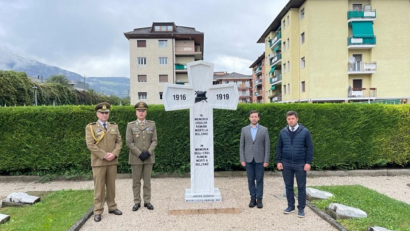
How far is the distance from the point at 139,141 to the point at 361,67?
3007 centimetres

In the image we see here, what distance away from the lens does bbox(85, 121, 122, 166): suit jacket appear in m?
5.07

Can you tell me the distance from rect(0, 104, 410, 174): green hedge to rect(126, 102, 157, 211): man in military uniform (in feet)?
9.33

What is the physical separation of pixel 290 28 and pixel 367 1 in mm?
7930

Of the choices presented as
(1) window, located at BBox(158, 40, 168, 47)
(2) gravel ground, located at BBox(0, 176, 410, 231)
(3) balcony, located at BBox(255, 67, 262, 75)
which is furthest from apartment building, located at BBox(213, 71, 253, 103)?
(2) gravel ground, located at BBox(0, 176, 410, 231)

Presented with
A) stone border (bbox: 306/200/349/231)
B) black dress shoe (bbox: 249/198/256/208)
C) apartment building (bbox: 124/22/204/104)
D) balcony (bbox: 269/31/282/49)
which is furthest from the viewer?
apartment building (bbox: 124/22/204/104)

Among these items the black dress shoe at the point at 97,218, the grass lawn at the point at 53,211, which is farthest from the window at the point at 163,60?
the black dress shoe at the point at 97,218

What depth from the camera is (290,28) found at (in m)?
32.9

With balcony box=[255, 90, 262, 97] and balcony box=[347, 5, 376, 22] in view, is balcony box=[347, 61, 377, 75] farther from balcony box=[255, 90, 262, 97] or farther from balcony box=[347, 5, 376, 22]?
balcony box=[255, 90, 262, 97]

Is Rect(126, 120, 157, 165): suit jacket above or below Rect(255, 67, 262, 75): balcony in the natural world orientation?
below

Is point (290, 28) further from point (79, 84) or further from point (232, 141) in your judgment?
point (79, 84)

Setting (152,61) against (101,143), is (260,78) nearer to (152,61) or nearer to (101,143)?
(152,61)

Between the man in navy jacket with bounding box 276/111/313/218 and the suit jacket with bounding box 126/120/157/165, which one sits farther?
the suit jacket with bounding box 126/120/157/165

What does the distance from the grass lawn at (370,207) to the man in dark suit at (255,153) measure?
1.25m

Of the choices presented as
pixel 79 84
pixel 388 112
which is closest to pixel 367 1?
pixel 388 112
